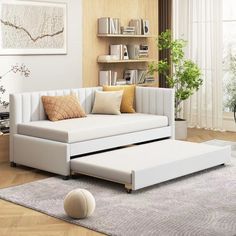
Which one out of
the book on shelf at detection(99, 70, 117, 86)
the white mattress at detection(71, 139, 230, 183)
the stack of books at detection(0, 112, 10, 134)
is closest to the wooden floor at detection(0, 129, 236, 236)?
the white mattress at detection(71, 139, 230, 183)

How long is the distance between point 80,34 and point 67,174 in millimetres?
2838

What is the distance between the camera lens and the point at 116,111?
23.1 feet

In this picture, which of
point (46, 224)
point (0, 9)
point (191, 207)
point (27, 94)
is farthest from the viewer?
point (0, 9)

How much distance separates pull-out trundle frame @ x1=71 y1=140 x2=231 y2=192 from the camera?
16.7 ft

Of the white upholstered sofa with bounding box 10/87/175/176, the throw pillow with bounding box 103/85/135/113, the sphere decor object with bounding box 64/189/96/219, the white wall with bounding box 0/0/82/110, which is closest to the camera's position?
the sphere decor object with bounding box 64/189/96/219

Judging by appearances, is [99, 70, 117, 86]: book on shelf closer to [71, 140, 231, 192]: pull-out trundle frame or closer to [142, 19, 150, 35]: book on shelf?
[142, 19, 150, 35]: book on shelf

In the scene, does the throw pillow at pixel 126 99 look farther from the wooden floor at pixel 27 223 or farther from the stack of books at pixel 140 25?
the wooden floor at pixel 27 223

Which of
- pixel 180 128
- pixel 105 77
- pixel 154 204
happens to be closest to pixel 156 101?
pixel 180 128

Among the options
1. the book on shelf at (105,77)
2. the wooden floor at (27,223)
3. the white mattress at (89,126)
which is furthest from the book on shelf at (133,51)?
the wooden floor at (27,223)

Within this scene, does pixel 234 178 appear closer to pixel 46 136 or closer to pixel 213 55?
pixel 46 136

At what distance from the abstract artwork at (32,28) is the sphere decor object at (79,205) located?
3.09 meters

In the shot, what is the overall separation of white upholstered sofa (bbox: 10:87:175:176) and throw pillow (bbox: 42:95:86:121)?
3.8 inches

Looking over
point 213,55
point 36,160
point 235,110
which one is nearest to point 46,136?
point 36,160

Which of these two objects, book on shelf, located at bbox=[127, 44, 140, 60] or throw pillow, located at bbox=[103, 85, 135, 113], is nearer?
throw pillow, located at bbox=[103, 85, 135, 113]
